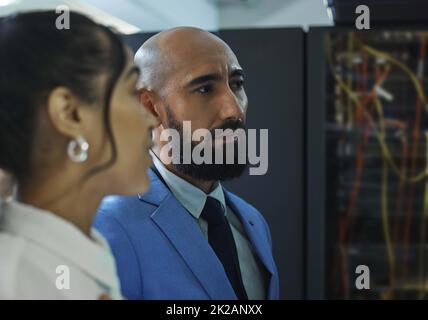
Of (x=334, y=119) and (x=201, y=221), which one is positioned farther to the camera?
(x=334, y=119)

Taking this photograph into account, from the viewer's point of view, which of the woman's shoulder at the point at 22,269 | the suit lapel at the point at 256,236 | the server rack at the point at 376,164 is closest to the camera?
the woman's shoulder at the point at 22,269

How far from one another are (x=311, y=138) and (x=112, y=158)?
631mm

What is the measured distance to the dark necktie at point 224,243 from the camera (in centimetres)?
131

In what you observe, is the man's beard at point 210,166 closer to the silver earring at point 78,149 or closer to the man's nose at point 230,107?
the man's nose at point 230,107

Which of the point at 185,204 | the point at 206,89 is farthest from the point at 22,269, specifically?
the point at 206,89

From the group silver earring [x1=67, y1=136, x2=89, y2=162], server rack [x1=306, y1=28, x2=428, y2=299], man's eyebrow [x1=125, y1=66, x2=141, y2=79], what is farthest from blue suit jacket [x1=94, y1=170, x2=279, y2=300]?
server rack [x1=306, y1=28, x2=428, y2=299]

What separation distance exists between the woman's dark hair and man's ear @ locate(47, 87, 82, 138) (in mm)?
11

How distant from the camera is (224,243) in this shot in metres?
1.32

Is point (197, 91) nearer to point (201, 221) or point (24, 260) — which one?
point (201, 221)

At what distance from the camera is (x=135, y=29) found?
1.29 metres

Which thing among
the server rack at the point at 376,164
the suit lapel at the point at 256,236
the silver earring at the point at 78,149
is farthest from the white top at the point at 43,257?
the server rack at the point at 376,164

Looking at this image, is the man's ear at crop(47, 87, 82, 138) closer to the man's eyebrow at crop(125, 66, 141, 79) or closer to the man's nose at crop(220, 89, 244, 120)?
the man's eyebrow at crop(125, 66, 141, 79)
